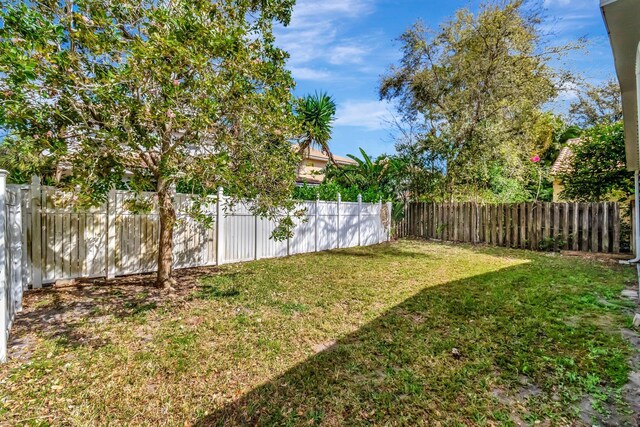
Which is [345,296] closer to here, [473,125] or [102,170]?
[102,170]

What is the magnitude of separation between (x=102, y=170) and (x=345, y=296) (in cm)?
385

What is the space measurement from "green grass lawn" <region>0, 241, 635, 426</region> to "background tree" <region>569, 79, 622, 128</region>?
20.2 m

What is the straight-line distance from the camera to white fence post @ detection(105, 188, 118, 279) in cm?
588

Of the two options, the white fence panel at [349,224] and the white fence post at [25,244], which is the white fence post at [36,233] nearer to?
the white fence post at [25,244]

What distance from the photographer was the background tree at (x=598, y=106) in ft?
62.8

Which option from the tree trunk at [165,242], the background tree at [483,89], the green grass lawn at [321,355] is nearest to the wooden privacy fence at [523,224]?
the background tree at [483,89]

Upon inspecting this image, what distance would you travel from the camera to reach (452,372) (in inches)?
111

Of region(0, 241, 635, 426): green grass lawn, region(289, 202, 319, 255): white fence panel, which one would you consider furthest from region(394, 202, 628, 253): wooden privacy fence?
region(289, 202, 319, 255): white fence panel

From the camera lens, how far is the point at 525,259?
8531 millimetres

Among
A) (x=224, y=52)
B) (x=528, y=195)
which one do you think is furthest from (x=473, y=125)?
(x=224, y=52)

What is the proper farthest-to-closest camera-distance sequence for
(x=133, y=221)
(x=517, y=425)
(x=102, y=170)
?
(x=133, y=221) → (x=102, y=170) → (x=517, y=425)

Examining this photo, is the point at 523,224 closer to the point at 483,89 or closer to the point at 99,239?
the point at 483,89

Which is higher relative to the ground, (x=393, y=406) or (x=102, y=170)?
(x=102, y=170)

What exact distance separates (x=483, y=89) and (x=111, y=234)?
13.4 metres
